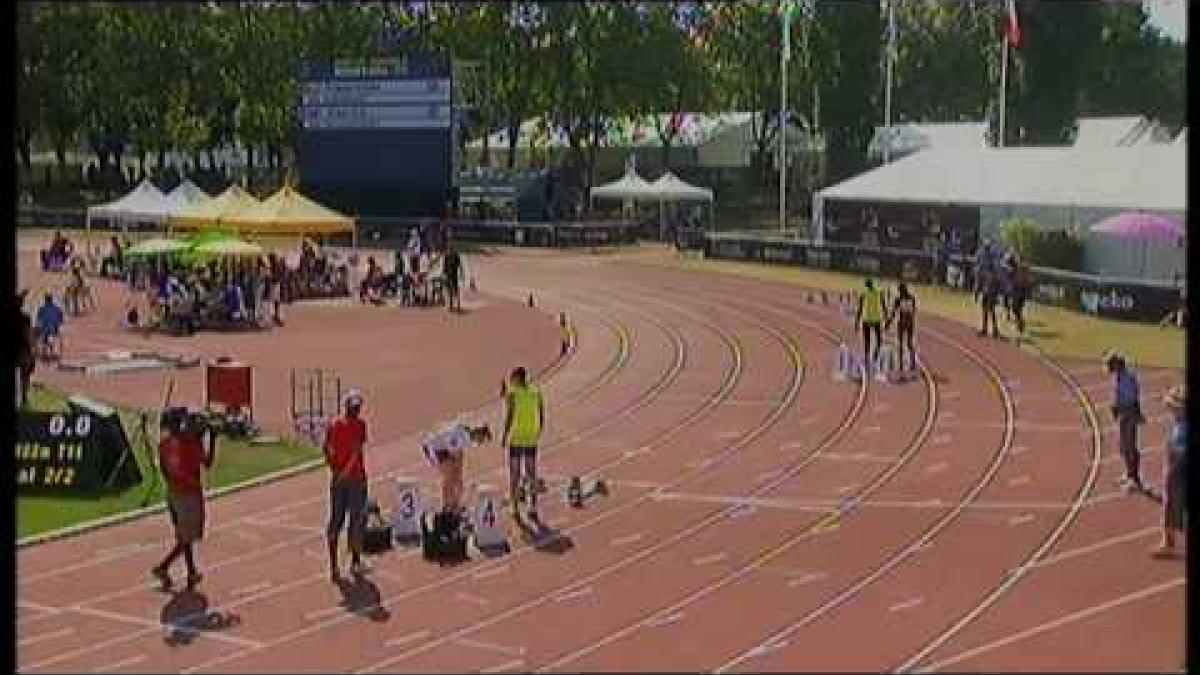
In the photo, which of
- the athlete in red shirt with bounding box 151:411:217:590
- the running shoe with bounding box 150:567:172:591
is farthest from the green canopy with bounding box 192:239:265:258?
the running shoe with bounding box 150:567:172:591

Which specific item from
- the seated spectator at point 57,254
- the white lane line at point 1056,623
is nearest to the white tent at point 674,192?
the seated spectator at point 57,254

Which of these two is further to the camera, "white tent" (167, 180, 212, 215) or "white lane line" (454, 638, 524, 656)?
"white tent" (167, 180, 212, 215)

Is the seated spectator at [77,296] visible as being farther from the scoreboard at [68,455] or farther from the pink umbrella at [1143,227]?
the pink umbrella at [1143,227]

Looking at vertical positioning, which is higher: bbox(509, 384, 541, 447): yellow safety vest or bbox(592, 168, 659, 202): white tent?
bbox(592, 168, 659, 202): white tent

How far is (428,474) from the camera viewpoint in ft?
60.1

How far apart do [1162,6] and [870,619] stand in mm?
4992

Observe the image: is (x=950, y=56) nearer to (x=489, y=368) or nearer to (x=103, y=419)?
(x=489, y=368)

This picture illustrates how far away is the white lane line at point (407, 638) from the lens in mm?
11258

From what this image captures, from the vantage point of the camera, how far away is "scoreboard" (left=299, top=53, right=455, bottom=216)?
156ft

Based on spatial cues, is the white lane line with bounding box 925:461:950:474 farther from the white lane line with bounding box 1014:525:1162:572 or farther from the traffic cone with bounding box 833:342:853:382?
the traffic cone with bounding box 833:342:853:382

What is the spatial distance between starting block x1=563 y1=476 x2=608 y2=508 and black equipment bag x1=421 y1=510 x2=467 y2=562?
2343mm

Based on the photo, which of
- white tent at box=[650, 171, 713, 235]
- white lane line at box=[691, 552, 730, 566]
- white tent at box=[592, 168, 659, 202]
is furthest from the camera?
white tent at box=[592, 168, 659, 202]

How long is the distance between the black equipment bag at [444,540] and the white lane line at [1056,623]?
502 centimetres

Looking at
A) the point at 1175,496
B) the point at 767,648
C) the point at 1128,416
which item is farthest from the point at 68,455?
the point at 1128,416
